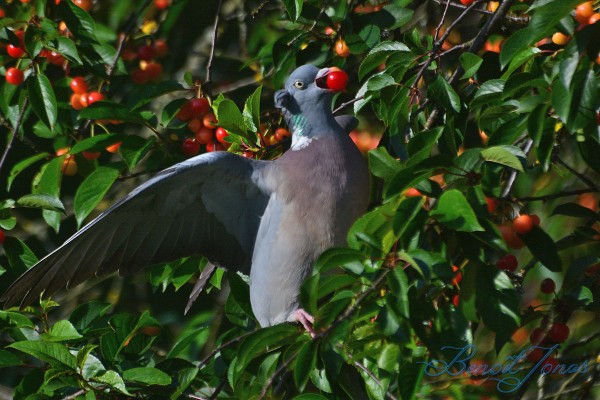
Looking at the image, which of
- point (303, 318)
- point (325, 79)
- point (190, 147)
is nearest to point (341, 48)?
point (325, 79)

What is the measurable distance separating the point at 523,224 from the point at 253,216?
1325mm

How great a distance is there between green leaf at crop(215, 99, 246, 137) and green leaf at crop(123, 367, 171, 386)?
83 centimetres

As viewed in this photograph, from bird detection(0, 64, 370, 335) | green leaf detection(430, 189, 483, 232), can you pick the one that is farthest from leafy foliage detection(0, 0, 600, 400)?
bird detection(0, 64, 370, 335)

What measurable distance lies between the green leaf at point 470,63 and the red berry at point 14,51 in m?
1.67

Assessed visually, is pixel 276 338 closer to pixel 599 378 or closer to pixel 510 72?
pixel 510 72

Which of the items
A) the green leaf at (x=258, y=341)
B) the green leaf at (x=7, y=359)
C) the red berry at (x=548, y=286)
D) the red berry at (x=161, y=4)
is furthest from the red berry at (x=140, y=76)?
the red berry at (x=548, y=286)

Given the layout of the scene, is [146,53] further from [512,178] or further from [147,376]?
[512,178]

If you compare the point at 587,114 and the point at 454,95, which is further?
the point at 454,95

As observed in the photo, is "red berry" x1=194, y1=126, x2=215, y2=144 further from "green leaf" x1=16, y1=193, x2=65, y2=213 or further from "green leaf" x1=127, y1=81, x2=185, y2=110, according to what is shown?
"green leaf" x1=16, y1=193, x2=65, y2=213

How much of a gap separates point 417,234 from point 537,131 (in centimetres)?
35

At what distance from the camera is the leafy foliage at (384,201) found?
2.06 meters

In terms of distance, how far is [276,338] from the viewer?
2.43 metres

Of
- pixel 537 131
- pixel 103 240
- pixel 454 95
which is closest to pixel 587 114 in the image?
pixel 537 131

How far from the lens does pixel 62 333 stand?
290cm
